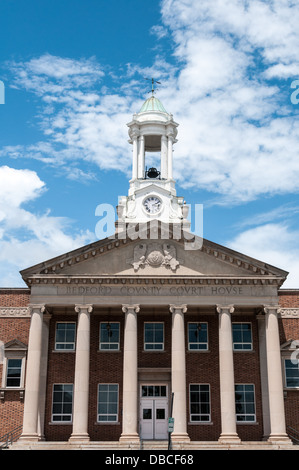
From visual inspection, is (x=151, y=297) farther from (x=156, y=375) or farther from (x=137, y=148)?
(x=137, y=148)

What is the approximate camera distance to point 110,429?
1406 inches

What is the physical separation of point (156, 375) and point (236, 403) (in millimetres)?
4889

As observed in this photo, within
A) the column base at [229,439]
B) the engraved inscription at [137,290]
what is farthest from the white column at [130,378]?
the column base at [229,439]

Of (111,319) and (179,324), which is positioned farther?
(111,319)

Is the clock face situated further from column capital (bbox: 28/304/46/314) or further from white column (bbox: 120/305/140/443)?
column capital (bbox: 28/304/46/314)

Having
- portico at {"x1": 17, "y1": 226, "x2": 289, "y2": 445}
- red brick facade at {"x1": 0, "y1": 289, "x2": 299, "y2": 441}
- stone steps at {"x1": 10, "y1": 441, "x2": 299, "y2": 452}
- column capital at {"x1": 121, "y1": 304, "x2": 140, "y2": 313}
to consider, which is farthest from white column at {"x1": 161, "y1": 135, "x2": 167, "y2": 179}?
stone steps at {"x1": 10, "y1": 441, "x2": 299, "y2": 452}

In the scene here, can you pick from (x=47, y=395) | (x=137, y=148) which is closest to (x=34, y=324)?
(x=47, y=395)

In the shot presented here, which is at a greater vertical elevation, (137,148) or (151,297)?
(137,148)

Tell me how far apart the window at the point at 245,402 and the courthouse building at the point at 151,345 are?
0.19ft

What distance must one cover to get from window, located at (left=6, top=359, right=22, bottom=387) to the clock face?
76.3 feet

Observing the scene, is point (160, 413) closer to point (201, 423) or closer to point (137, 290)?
point (201, 423)

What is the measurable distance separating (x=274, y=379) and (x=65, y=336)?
12.4m

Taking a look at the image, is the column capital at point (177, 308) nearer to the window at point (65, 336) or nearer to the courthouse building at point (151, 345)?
the courthouse building at point (151, 345)

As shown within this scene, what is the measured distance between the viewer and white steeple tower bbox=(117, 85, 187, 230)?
55500mm
